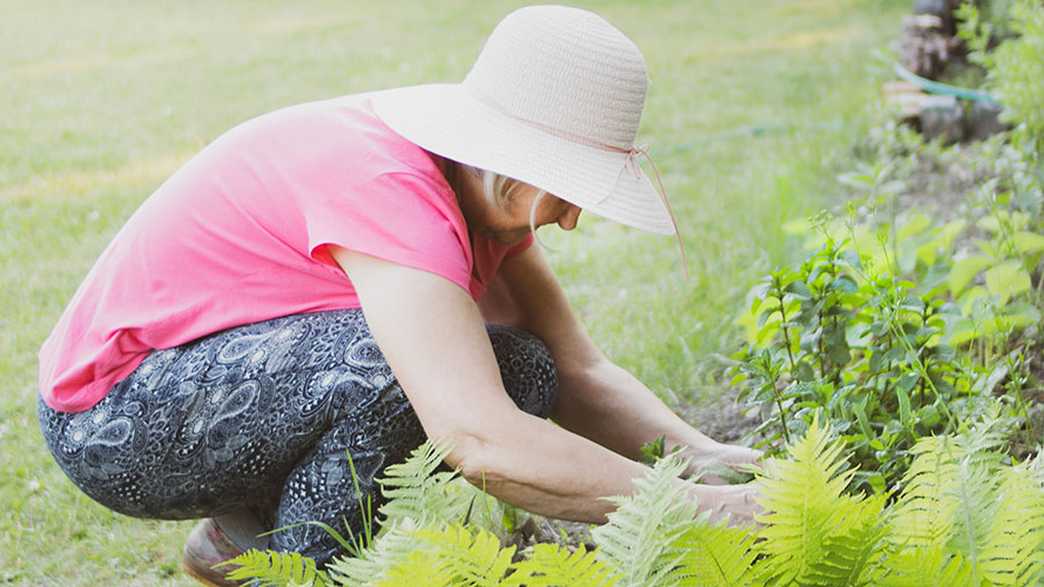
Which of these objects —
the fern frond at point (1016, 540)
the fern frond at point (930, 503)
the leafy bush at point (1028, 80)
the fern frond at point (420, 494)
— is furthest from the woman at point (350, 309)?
the leafy bush at point (1028, 80)

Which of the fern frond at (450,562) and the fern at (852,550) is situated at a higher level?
the fern frond at (450,562)

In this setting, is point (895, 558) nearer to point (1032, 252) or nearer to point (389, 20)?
point (1032, 252)

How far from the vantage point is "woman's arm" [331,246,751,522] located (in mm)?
1778

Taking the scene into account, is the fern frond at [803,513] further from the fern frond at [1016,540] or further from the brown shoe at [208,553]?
the brown shoe at [208,553]

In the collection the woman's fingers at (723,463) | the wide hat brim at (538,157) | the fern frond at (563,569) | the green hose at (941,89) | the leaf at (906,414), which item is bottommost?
the green hose at (941,89)

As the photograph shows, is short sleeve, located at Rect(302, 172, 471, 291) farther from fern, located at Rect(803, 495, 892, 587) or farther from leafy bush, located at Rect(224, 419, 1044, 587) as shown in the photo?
fern, located at Rect(803, 495, 892, 587)

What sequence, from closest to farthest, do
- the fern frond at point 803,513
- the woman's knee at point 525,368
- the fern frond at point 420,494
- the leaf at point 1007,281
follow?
1. the fern frond at point 803,513
2. the fern frond at point 420,494
3. the woman's knee at point 525,368
4. the leaf at point 1007,281

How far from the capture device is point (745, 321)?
2.88m

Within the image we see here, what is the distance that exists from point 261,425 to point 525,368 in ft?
1.52

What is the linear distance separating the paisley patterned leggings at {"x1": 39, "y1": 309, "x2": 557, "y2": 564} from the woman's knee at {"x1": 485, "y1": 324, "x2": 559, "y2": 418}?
0.75 feet

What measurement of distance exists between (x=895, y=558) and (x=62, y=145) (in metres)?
5.09

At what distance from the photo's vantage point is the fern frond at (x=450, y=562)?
1300mm

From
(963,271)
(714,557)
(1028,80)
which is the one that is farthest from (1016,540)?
(1028,80)

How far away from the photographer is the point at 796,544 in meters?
1.42
